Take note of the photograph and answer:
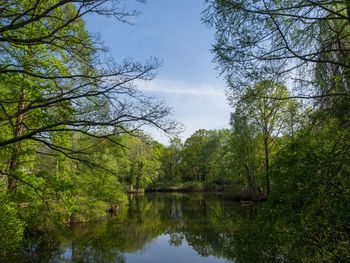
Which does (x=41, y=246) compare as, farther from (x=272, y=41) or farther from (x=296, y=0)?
(x=296, y=0)

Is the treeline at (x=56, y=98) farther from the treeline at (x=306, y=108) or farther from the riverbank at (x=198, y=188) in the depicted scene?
the riverbank at (x=198, y=188)

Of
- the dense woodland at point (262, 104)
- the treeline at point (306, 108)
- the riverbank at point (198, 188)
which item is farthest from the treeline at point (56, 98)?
the riverbank at point (198, 188)

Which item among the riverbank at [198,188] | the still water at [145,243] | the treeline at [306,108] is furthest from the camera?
the riverbank at [198,188]

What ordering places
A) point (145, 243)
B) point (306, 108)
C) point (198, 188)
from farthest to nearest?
point (198, 188) → point (145, 243) → point (306, 108)

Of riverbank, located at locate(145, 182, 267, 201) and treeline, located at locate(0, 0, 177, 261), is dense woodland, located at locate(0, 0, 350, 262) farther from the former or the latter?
riverbank, located at locate(145, 182, 267, 201)

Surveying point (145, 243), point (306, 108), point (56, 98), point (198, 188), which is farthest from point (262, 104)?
point (198, 188)

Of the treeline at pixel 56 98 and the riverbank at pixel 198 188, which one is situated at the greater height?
the treeline at pixel 56 98

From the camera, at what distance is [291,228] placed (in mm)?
4938

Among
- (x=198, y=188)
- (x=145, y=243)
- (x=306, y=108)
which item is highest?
(x=306, y=108)

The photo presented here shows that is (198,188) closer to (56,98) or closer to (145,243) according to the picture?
(145,243)

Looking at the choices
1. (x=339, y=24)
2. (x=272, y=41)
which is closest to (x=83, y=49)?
(x=272, y=41)

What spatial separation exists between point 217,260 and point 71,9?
33.1ft

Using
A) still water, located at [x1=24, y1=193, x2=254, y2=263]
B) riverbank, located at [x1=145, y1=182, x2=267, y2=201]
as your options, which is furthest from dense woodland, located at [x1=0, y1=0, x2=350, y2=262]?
riverbank, located at [x1=145, y1=182, x2=267, y2=201]

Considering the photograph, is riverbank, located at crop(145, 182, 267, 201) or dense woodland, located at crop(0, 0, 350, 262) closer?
dense woodland, located at crop(0, 0, 350, 262)
